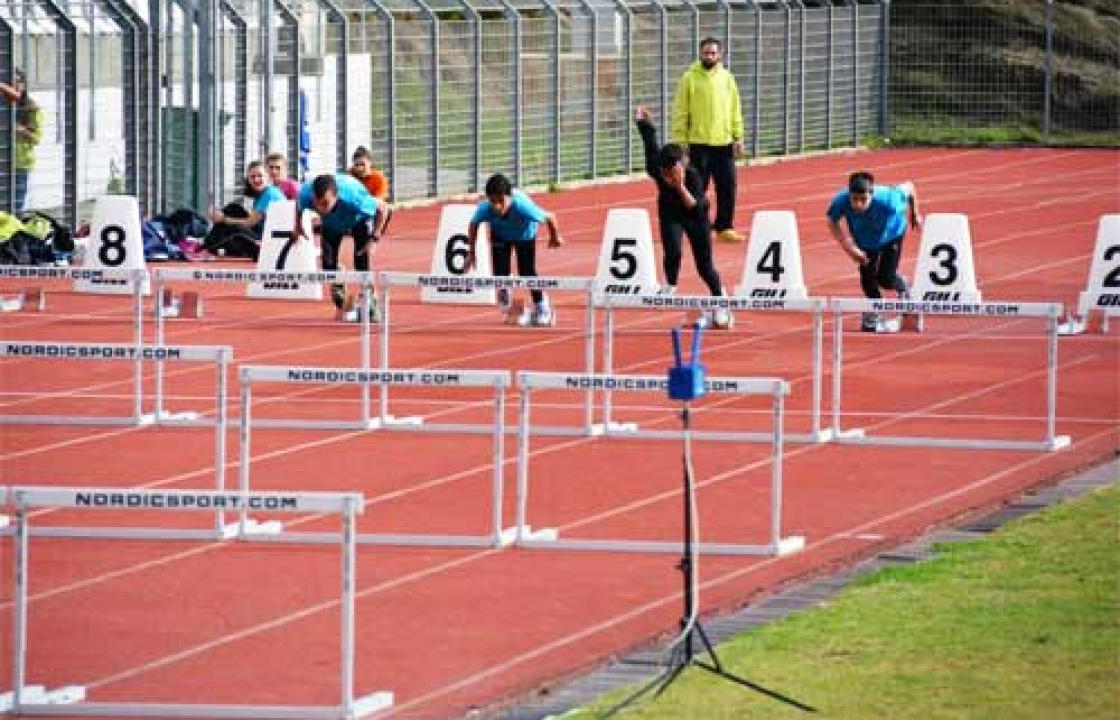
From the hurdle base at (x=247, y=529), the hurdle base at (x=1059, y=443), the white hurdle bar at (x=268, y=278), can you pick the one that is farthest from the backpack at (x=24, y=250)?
the hurdle base at (x=247, y=529)

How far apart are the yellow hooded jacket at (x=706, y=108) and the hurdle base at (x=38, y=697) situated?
21274 millimetres

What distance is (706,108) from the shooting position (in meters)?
33.5

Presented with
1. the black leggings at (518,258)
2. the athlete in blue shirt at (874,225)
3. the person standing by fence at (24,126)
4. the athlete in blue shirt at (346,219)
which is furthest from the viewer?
the person standing by fence at (24,126)

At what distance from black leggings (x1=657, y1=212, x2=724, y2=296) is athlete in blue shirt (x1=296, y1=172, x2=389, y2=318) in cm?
262

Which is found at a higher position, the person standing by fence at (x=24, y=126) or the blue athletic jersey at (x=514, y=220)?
the person standing by fence at (x=24, y=126)

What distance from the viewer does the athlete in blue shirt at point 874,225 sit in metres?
27.2

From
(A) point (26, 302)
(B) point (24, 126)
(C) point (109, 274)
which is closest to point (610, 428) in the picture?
(C) point (109, 274)

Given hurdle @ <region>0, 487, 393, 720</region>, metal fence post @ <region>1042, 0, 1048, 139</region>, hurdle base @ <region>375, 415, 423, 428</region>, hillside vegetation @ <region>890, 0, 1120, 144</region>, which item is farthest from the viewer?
hillside vegetation @ <region>890, 0, 1120, 144</region>

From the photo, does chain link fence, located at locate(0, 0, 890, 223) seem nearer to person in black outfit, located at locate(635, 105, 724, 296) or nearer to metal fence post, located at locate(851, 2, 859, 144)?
metal fence post, located at locate(851, 2, 859, 144)

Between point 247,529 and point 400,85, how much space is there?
2779 cm

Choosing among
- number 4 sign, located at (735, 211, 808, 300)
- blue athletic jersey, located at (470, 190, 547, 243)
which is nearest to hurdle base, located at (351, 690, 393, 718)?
blue athletic jersey, located at (470, 190, 547, 243)

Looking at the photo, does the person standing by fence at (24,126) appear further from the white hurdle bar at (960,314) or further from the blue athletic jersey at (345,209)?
the white hurdle bar at (960,314)

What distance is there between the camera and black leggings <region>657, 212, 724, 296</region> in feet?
90.7

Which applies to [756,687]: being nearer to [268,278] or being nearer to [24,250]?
[268,278]
